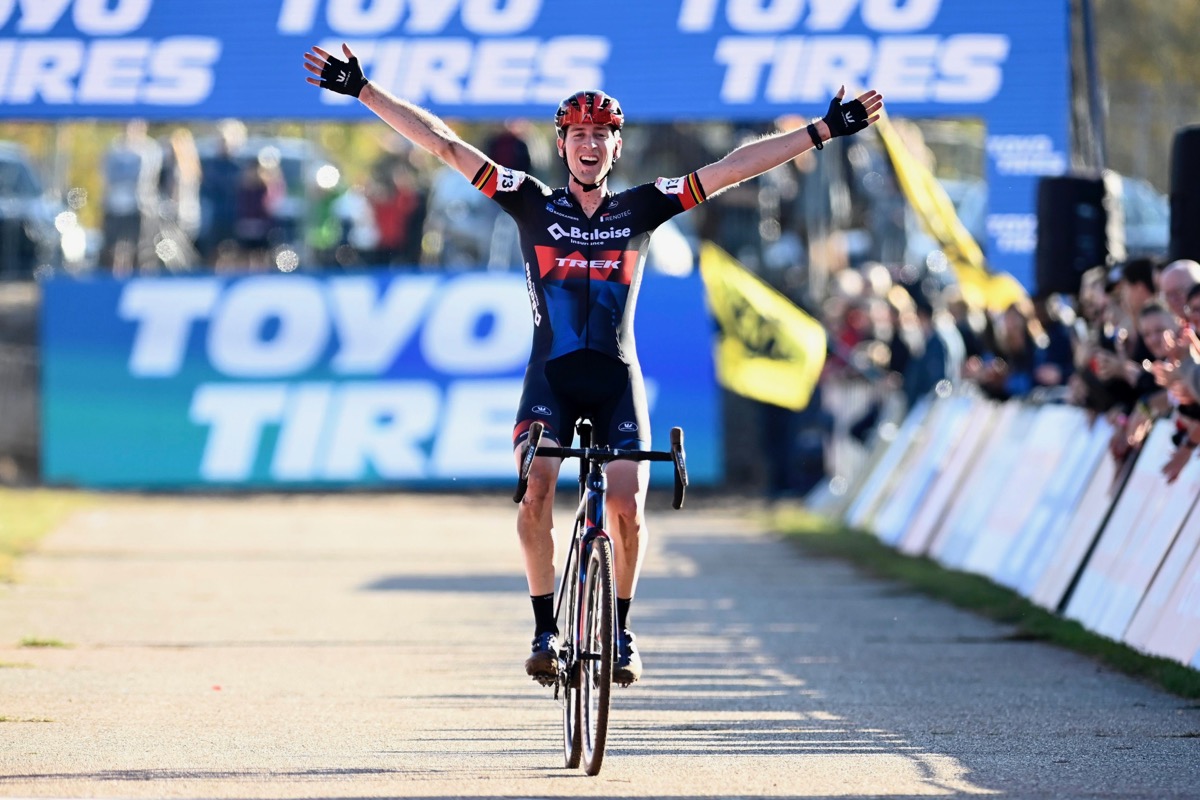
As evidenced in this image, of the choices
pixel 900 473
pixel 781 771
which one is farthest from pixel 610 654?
pixel 900 473

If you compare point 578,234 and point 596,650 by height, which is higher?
point 578,234

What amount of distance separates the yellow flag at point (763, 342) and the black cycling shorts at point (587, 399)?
1266 centimetres

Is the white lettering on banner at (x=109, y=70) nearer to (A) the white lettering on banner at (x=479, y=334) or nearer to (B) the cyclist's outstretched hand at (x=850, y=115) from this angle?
(A) the white lettering on banner at (x=479, y=334)

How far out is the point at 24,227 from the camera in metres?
27.0

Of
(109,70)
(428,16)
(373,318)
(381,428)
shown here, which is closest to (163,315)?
(373,318)

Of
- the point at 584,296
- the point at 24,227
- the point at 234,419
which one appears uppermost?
the point at 584,296

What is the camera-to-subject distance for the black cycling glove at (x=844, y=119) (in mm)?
8531

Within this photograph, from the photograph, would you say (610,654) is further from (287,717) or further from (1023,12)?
(1023,12)

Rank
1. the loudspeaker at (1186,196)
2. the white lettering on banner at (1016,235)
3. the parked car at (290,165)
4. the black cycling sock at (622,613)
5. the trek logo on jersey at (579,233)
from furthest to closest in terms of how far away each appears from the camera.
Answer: the parked car at (290,165)
the white lettering on banner at (1016,235)
the loudspeaker at (1186,196)
the trek logo on jersey at (579,233)
the black cycling sock at (622,613)

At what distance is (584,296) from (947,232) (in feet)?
37.9

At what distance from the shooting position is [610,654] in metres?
7.42

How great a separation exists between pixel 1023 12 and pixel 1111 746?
12.5 metres

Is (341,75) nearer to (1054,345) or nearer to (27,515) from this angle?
(1054,345)

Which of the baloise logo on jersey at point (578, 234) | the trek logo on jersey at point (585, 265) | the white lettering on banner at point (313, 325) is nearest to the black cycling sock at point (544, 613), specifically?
the trek logo on jersey at point (585, 265)
